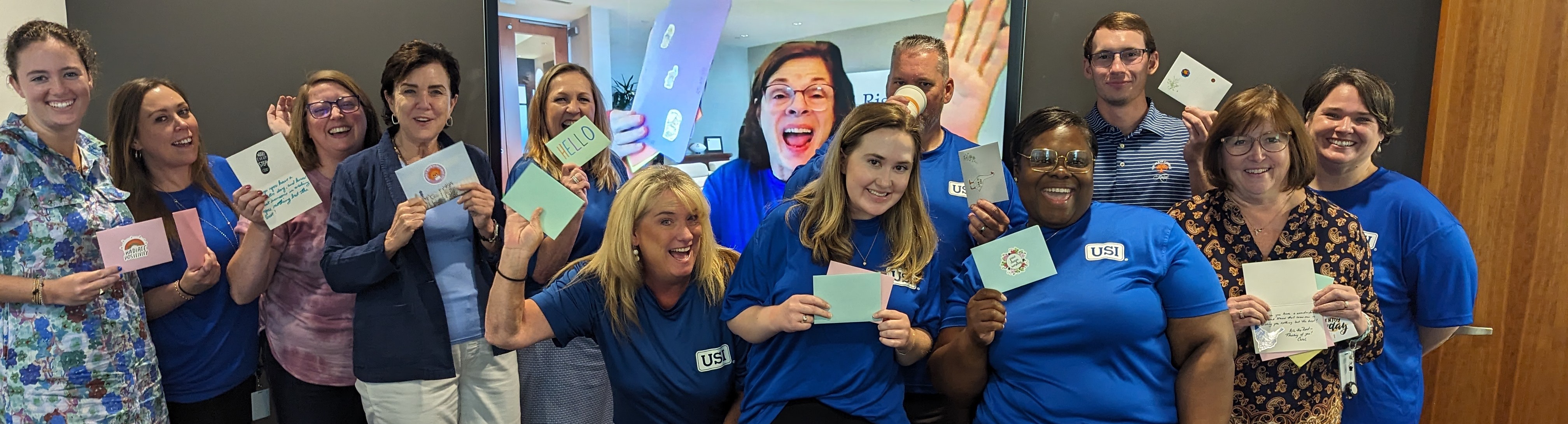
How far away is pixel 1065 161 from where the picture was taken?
69.4 inches

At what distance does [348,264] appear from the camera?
84.4 inches

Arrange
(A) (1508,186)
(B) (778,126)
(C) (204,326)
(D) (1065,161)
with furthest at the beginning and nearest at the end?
1. (B) (778,126)
2. (A) (1508,186)
3. (C) (204,326)
4. (D) (1065,161)

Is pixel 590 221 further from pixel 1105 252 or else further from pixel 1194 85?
pixel 1194 85

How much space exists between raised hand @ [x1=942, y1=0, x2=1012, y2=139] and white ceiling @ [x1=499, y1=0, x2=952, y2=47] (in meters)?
0.10

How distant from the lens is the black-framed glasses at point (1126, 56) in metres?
2.51

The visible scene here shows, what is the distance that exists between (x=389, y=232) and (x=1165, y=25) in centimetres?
300

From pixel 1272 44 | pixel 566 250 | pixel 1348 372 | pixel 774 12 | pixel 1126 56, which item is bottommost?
pixel 1348 372

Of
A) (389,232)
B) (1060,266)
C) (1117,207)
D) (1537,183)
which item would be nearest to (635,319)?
(389,232)

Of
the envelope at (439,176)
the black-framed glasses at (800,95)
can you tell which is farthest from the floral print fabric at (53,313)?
the black-framed glasses at (800,95)

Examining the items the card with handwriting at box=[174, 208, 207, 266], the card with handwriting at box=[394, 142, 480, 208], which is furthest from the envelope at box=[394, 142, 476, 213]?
the card with handwriting at box=[174, 208, 207, 266]

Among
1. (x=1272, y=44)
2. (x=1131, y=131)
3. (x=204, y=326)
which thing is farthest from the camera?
(x=1272, y=44)

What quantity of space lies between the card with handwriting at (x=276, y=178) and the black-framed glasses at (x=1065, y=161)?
1978 mm

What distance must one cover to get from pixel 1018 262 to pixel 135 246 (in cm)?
228

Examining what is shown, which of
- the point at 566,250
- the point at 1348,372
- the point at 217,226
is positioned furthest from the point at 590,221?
the point at 1348,372
